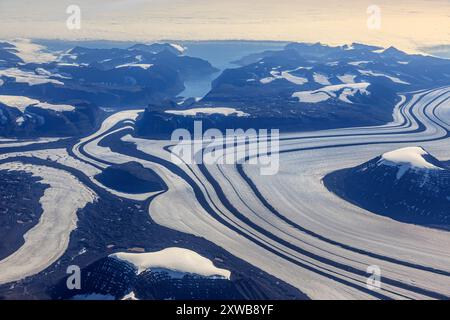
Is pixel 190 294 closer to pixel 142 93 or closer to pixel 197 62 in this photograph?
pixel 142 93

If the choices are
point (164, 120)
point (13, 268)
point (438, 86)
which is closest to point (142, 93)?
point (164, 120)

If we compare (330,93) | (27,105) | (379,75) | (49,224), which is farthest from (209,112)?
(379,75)

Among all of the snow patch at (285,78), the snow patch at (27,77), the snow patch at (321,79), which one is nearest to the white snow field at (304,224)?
the snow patch at (321,79)

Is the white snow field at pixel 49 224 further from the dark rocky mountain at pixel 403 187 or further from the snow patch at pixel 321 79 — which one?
the snow patch at pixel 321 79

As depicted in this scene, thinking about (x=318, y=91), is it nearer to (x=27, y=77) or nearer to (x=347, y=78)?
(x=347, y=78)

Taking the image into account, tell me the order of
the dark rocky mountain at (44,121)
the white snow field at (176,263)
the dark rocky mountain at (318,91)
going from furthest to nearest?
the dark rocky mountain at (318,91) → the dark rocky mountain at (44,121) → the white snow field at (176,263)

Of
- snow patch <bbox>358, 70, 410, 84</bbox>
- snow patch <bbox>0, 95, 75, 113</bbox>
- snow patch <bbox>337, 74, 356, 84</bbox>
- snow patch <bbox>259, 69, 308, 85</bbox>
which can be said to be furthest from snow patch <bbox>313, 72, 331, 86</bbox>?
snow patch <bbox>0, 95, 75, 113</bbox>

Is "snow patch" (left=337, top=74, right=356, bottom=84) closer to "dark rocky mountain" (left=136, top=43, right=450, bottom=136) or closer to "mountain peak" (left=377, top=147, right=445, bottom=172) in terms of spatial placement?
"dark rocky mountain" (left=136, top=43, right=450, bottom=136)
